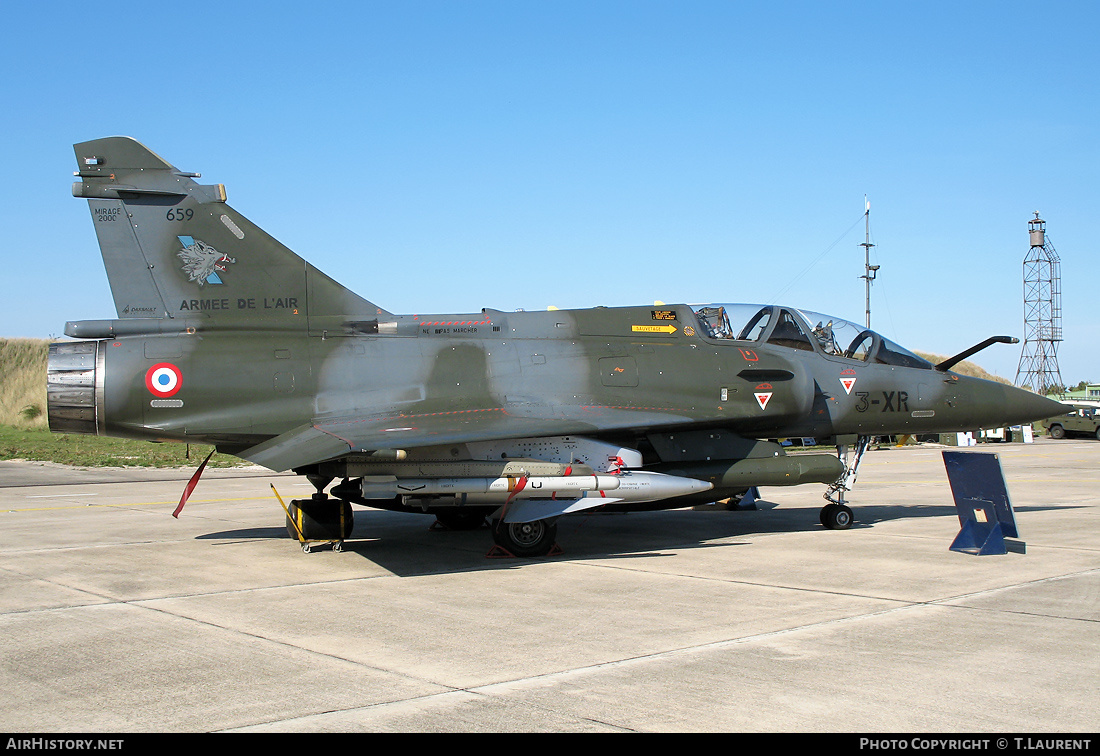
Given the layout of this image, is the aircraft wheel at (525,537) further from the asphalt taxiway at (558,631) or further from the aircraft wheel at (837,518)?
the aircraft wheel at (837,518)

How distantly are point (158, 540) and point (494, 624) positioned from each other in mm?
7043

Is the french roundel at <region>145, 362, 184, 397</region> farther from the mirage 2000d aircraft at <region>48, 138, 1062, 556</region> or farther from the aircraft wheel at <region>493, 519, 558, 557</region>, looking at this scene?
the aircraft wheel at <region>493, 519, 558, 557</region>

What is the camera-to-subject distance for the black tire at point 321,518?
1095 centimetres

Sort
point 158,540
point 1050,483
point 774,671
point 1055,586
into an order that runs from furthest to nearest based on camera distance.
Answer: point 1050,483 < point 158,540 < point 1055,586 < point 774,671

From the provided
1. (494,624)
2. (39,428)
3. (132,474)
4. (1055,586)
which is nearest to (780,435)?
(1055,586)

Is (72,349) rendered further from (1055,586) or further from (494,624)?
(1055,586)

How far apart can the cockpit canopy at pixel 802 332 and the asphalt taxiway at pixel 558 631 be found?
256 cm

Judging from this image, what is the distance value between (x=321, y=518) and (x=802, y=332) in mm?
7218

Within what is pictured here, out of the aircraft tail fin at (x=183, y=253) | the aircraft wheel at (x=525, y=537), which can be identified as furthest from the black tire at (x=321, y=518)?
the aircraft tail fin at (x=183, y=253)

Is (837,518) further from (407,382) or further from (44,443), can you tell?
(44,443)

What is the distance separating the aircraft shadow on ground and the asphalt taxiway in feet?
0.31

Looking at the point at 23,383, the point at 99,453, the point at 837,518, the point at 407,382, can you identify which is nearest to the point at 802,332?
the point at 837,518

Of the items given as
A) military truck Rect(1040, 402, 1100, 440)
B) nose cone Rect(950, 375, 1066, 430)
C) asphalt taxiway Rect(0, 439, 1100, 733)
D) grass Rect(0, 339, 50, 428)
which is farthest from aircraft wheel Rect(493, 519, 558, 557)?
Answer: military truck Rect(1040, 402, 1100, 440)

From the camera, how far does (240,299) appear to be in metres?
11.2
